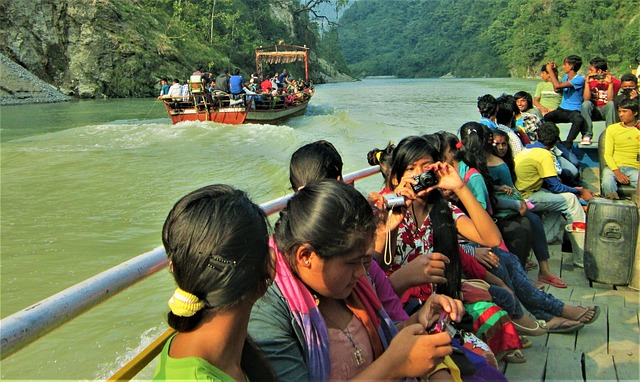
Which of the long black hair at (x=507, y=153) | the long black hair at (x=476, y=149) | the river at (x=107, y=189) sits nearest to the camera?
the long black hair at (x=476, y=149)

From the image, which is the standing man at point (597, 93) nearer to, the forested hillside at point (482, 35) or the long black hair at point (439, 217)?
the long black hair at point (439, 217)

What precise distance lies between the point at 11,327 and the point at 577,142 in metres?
8.02

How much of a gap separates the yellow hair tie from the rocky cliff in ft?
109

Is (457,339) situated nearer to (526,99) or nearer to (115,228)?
(526,99)

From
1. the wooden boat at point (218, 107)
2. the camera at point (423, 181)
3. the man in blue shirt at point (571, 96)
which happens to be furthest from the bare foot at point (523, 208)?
the wooden boat at point (218, 107)

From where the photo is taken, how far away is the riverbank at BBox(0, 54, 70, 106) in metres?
25.3

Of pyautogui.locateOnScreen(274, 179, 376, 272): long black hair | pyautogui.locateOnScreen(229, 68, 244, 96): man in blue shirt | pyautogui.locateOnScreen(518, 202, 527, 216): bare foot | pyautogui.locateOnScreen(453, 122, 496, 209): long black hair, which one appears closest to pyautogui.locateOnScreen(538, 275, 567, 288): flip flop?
pyautogui.locateOnScreen(518, 202, 527, 216): bare foot

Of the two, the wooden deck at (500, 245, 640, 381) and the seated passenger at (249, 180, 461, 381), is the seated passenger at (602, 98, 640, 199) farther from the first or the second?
the seated passenger at (249, 180, 461, 381)

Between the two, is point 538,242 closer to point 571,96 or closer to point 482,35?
point 571,96

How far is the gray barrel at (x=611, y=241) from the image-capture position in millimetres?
3561

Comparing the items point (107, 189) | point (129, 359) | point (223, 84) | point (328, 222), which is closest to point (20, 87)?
point (223, 84)

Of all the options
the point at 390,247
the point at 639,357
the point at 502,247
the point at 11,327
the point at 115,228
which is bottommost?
the point at 115,228

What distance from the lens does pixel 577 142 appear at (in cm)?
769

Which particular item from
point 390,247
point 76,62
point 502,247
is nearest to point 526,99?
point 502,247
